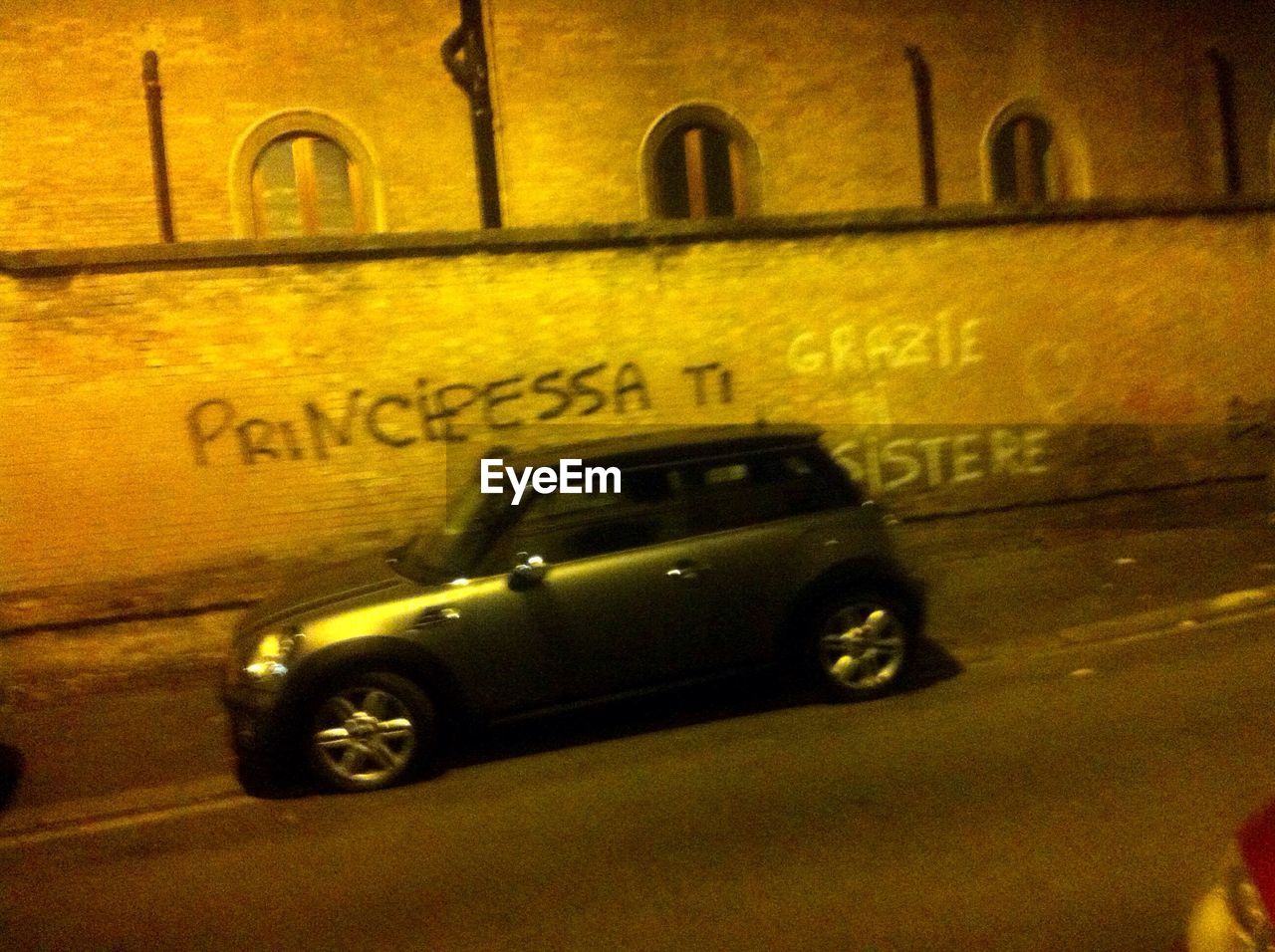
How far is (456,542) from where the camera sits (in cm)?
638

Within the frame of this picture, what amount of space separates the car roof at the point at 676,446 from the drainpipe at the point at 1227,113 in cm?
Result: 995

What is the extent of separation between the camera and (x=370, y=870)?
4961 mm

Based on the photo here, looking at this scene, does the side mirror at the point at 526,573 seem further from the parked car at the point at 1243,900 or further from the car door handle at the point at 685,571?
the parked car at the point at 1243,900

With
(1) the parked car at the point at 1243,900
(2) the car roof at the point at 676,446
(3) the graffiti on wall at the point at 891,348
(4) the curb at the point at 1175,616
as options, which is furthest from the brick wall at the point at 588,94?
(1) the parked car at the point at 1243,900

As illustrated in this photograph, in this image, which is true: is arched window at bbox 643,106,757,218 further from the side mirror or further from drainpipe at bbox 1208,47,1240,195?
the side mirror

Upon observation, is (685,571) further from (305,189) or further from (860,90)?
(860,90)

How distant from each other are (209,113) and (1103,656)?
→ 29.9ft

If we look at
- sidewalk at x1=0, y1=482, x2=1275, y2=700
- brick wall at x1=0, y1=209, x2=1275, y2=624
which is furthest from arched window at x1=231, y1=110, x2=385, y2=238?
sidewalk at x1=0, y1=482, x2=1275, y2=700

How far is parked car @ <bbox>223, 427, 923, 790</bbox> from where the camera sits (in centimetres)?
592

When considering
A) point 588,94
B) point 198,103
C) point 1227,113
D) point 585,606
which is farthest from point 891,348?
point 1227,113

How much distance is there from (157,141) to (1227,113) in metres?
11.8

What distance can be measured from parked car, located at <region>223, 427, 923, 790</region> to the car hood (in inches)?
0.7

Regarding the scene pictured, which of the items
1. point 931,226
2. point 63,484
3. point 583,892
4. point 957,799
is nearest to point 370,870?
point 583,892

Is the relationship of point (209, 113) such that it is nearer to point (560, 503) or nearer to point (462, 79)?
point (462, 79)
